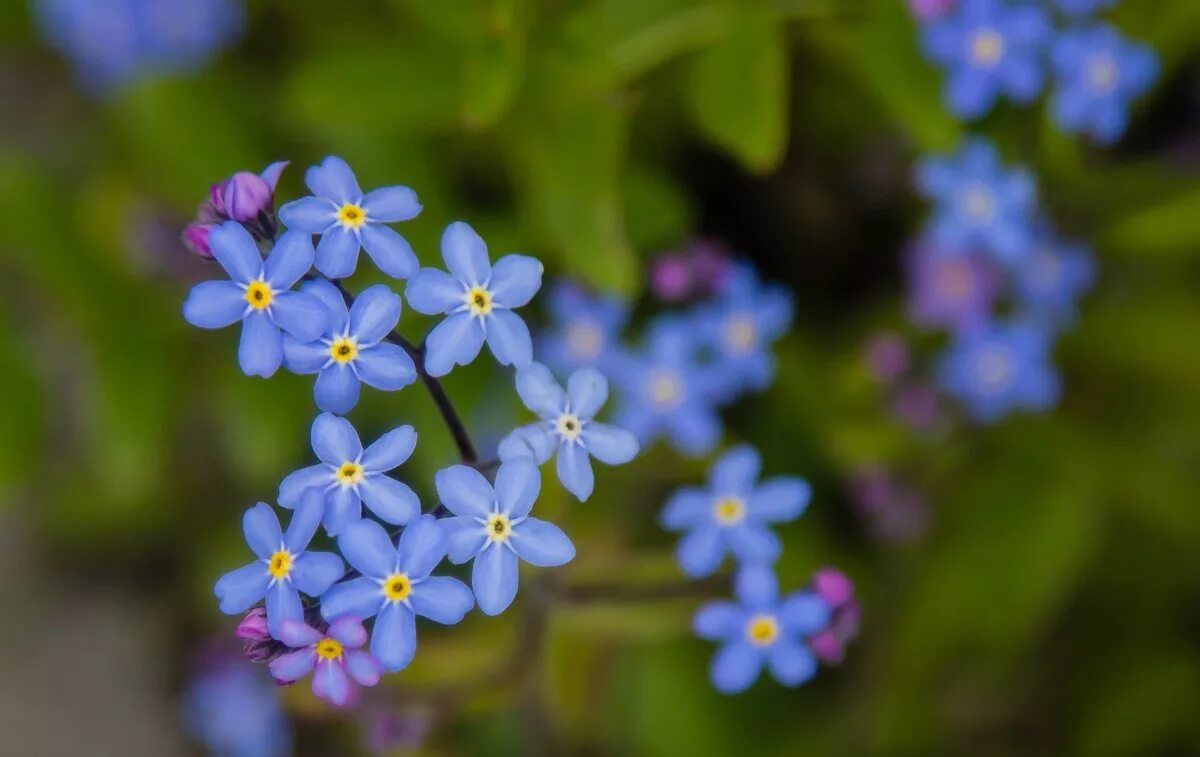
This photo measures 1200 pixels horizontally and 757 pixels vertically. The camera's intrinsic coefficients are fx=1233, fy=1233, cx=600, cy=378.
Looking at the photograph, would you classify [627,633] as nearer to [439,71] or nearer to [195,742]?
[439,71]

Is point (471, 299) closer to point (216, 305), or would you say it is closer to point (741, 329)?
point (216, 305)

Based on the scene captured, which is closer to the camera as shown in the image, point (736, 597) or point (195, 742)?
point (736, 597)

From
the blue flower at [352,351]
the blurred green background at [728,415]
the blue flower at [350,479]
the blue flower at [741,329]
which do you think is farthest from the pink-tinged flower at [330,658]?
the blue flower at [741,329]

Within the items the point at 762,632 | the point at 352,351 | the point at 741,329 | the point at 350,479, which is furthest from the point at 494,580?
the point at 741,329

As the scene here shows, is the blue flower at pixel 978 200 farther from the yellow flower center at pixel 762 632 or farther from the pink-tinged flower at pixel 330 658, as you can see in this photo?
the pink-tinged flower at pixel 330 658

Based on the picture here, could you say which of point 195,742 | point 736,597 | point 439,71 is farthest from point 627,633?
point 195,742

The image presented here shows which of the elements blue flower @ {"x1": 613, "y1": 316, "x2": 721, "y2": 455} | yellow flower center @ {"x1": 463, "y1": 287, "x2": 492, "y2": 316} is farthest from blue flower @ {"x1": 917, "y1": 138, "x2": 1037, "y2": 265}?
yellow flower center @ {"x1": 463, "y1": 287, "x2": 492, "y2": 316}

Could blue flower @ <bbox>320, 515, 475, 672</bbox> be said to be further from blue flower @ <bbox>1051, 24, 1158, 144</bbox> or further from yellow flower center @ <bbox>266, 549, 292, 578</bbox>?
blue flower @ <bbox>1051, 24, 1158, 144</bbox>
